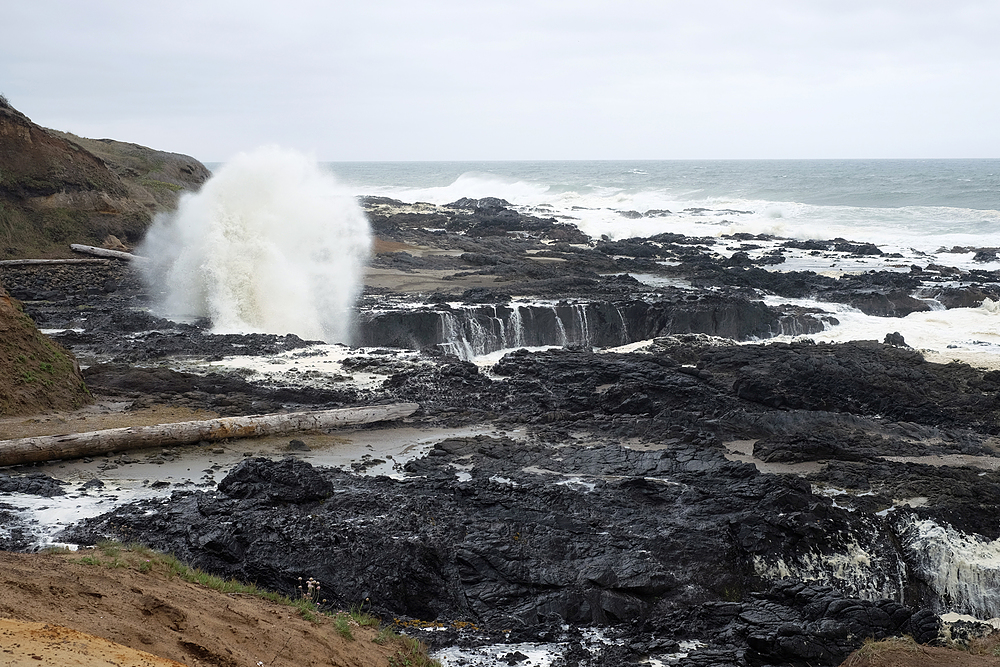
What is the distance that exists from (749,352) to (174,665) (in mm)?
13688

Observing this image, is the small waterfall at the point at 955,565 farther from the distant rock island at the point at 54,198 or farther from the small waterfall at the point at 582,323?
the distant rock island at the point at 54,198

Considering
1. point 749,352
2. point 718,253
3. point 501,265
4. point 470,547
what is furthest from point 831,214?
point 470,547

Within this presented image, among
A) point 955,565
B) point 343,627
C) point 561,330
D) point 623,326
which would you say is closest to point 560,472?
point 955,565

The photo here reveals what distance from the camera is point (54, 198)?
25656mm

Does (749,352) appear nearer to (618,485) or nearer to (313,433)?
(618,485)

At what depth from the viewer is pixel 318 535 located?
7910 mm

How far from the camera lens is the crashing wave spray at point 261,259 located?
18.9 m

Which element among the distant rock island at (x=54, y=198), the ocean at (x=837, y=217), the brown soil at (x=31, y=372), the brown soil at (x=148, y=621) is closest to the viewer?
the brown soil at (x=148, y=621)

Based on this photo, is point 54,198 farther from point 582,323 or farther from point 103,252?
point 582,323

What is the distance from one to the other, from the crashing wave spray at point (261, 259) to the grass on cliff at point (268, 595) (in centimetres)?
1181

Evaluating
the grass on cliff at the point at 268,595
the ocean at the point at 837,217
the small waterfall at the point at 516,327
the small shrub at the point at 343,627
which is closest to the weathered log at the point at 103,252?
the ocean at the point at 837,217

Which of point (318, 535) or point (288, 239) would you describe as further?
point (288, 239)

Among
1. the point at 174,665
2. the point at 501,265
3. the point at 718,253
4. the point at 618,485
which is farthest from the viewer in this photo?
the point at 718,253

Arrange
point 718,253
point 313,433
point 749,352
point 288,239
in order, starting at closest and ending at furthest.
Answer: point 313,433 < point 749,352 < point 288,239 < point 718,253
